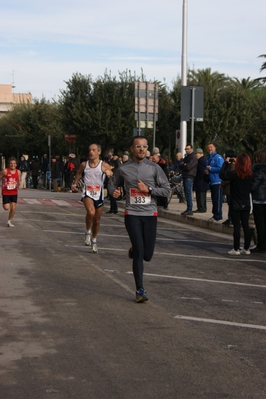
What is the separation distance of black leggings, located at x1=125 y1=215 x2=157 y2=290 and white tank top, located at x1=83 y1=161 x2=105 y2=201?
480 centimetres

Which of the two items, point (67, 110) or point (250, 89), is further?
point (250, 89)

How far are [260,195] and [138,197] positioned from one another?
5474 mm

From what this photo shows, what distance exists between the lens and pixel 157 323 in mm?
7758

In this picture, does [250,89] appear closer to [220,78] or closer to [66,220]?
[220,78]

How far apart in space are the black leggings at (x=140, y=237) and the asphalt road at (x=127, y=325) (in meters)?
0.42

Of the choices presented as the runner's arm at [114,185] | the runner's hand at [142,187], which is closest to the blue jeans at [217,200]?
the runner's arm at [114,185]

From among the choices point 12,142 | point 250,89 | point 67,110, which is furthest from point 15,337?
point 12,142

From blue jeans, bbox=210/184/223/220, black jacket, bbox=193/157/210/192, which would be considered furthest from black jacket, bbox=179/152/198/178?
blue jeans, bbox=210/184/223/220

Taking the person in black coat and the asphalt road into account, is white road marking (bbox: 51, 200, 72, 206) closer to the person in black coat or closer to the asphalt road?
the person in black coat

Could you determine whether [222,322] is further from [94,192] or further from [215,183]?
[215,183]

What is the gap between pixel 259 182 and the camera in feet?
45.6

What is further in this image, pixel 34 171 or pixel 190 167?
pixel 34 171

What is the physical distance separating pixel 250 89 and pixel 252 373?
210ft

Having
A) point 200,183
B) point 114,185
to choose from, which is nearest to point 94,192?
point 114,185
